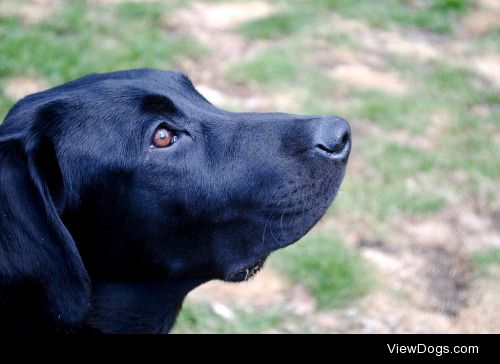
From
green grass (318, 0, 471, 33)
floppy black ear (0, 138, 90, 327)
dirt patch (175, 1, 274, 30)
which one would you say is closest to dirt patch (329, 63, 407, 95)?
green grass (318, 0, 471, 33)

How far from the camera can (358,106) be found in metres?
5.72

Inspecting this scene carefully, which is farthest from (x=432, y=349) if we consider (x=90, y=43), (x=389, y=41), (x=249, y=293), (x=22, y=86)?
(x=389, y=41)

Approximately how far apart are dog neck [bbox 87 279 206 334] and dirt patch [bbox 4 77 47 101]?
3.05 meters

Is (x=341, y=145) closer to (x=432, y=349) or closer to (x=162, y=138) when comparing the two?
(x=162, y=138)

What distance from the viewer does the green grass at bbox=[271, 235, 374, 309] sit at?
13.1 feet

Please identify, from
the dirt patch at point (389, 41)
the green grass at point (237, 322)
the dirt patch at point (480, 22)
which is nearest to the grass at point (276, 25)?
the dirt patch at point (389, 41)

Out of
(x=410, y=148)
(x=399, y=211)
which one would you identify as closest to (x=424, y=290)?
(x=399, y=211)

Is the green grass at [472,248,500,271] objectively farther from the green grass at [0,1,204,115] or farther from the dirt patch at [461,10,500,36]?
the dirt patch at [461,10,500,36]

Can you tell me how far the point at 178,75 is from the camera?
2.86 metres

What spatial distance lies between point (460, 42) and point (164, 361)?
17.9 feet

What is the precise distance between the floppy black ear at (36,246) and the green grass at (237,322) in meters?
1.57

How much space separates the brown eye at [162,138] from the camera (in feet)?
7.96

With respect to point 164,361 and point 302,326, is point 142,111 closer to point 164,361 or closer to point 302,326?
point 164,361

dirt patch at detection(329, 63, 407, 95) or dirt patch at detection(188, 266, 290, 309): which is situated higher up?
dirt patch at detection(188, 266, 290, 309)
